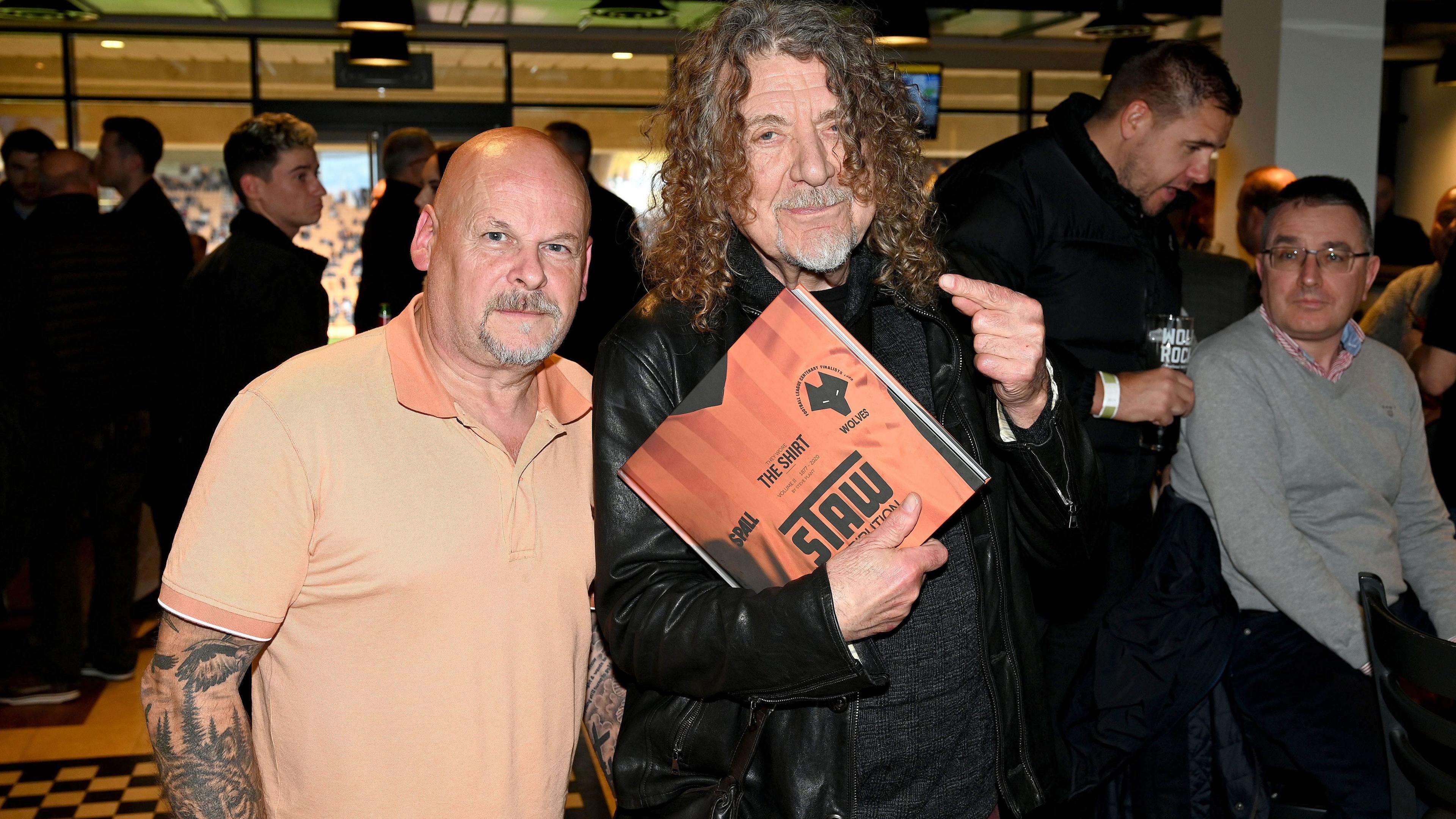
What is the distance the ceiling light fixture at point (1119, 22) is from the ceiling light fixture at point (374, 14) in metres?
5.20

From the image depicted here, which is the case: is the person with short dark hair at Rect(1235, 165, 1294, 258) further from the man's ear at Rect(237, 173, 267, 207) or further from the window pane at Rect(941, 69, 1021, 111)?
the window pane at Rect(941, 69, 1021, 111)

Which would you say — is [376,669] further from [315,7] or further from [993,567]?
[315,7]

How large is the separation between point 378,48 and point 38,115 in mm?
4622

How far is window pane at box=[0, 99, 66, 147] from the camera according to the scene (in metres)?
11.1

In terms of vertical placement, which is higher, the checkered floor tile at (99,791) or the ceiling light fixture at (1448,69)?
the ceiling light fixture at (1448,69)

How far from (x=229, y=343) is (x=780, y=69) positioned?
2677 mm

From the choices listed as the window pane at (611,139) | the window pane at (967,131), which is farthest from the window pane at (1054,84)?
the window pane at (611,139)

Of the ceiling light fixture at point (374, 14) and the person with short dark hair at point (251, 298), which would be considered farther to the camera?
the ceiling light fixture at point (374, 14)

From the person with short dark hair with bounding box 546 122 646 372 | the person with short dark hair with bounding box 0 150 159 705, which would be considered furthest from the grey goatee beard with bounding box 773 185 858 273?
the person with short dark hair with bounding box 0 150 159 705

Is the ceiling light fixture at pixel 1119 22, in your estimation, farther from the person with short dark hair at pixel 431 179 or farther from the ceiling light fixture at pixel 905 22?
the person with short dark hair at pixel 431 179

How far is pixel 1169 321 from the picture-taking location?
2533 mm

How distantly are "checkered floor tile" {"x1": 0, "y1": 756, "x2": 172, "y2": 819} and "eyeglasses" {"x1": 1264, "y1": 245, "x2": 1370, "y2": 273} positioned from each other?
3578mm

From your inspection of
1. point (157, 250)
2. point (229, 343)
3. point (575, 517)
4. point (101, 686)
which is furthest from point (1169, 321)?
point (101, 686)

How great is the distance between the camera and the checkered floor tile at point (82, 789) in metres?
3.62
